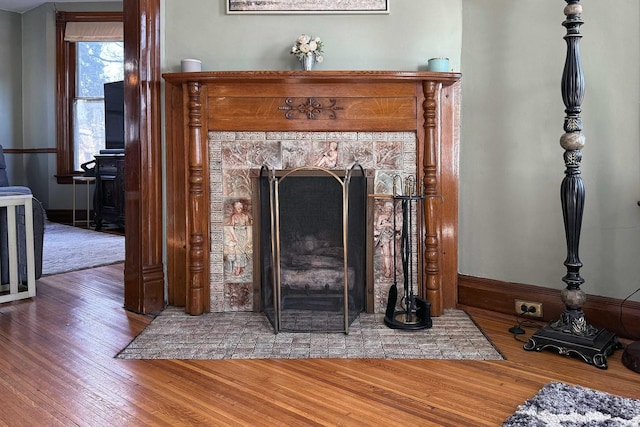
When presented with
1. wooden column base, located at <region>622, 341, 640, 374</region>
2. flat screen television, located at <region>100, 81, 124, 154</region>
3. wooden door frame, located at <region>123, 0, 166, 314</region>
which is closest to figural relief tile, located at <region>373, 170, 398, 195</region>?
wooden door frame, located at <region>123, 0, 166, 314</region>

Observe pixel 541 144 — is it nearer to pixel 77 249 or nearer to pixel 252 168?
pixel 252 168

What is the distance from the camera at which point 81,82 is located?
746 centimetres

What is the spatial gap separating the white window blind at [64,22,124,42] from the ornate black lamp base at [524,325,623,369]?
647cm

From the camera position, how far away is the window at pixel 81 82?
7266mm

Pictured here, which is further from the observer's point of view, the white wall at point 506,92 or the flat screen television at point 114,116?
the flat screen television at point 114,116

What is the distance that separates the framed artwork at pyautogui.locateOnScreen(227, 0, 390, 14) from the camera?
315cm

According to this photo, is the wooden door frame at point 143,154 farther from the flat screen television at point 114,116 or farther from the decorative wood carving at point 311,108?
the flat screen television at point 114,116

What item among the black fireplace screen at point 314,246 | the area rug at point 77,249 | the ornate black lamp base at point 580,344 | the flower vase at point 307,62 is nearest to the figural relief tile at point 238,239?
the black fireplace screen at point 314,246

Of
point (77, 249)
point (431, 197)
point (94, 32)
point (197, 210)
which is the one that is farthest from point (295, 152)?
point (94, 32)

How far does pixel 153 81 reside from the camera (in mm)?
3145

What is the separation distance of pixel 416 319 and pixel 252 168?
123 centimetres

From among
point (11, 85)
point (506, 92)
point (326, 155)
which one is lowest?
point (326, 155)

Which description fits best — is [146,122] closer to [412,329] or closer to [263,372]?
[263,372]

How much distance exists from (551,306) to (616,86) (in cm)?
115
